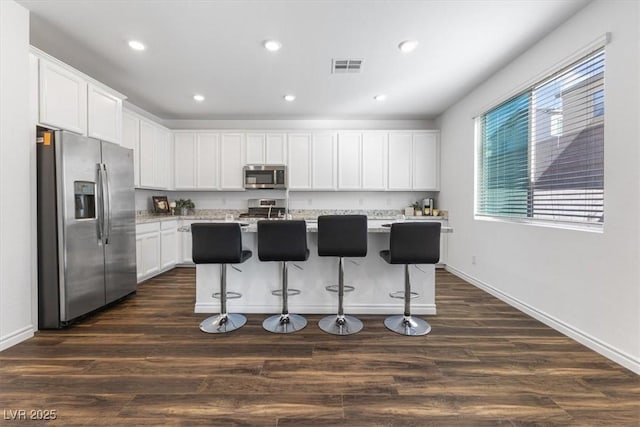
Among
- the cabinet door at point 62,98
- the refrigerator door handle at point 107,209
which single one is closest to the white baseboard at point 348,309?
the refrigerator door handle at point 107,209

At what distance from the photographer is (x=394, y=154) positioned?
5.21 metres

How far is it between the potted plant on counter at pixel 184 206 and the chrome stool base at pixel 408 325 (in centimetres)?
419

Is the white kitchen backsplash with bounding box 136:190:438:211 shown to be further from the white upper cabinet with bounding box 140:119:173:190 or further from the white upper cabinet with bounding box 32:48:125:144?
the white upper cabinet with bounding box 32:48:125:144

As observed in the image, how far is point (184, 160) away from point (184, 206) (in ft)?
2.81

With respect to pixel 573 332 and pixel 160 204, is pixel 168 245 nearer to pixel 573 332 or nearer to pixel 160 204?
pixel 160 204

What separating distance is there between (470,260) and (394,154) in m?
2.24

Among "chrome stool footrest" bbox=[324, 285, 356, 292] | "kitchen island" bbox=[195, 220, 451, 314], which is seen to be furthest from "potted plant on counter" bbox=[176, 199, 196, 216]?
"chrome stool footrest" bbox=[324, 285, 356, 292]

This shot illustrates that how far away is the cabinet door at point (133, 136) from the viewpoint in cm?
400

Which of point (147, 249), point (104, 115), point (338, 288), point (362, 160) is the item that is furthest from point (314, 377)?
point (362, 160)

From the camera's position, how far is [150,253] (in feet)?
13.7

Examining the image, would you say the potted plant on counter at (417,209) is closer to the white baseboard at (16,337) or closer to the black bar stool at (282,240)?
the black bar stool at (282,240)

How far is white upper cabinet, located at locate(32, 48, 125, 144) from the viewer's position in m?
2.51

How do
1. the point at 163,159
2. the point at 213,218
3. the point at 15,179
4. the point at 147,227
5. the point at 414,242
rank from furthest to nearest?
1. the point at 213,218
2. the point at 163,159
3. the point at 147,227
4. the point at 414,242
5. the point at 15,179

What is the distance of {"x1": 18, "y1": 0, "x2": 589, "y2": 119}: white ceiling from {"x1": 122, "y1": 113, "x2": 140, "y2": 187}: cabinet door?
40cm
